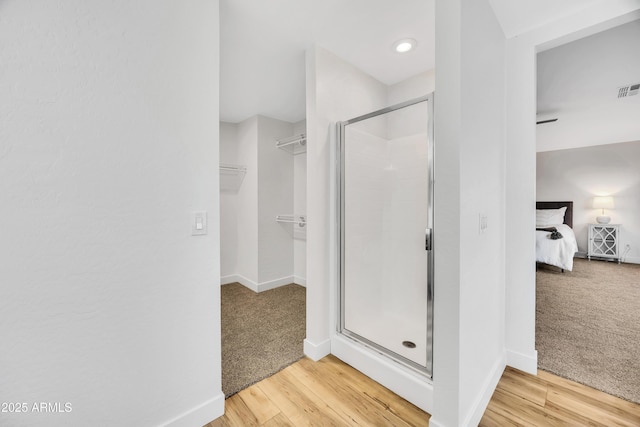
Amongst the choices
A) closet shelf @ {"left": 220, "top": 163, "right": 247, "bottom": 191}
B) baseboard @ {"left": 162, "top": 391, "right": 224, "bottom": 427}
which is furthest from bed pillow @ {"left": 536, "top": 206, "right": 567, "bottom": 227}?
baseboard @ {"left": 162, "top": 391, "right": 224, "bottom": 427}

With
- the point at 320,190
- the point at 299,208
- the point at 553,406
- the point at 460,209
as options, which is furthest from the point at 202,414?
the point at 299,208

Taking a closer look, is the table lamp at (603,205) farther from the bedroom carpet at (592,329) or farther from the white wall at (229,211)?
the white wall at (229,211)

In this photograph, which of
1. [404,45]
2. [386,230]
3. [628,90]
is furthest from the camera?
[628,90]

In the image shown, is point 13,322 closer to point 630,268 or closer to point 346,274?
point 346,274

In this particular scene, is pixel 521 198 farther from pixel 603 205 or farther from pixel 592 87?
pixel 603 205

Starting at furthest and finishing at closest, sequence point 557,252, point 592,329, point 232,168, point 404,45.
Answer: point 557,252
point 232,168
point 592,329
point 404,45

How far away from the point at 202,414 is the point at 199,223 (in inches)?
38.9

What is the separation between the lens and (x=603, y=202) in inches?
197

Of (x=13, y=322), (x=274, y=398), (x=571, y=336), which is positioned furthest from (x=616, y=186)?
(x=13, y=322)

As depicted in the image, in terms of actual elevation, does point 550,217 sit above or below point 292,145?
below

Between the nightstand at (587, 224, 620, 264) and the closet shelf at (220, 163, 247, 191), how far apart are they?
658 cm

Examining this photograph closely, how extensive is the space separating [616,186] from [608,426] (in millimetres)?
5667

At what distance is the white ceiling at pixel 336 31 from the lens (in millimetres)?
1596

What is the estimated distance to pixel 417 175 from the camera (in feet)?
6.78
